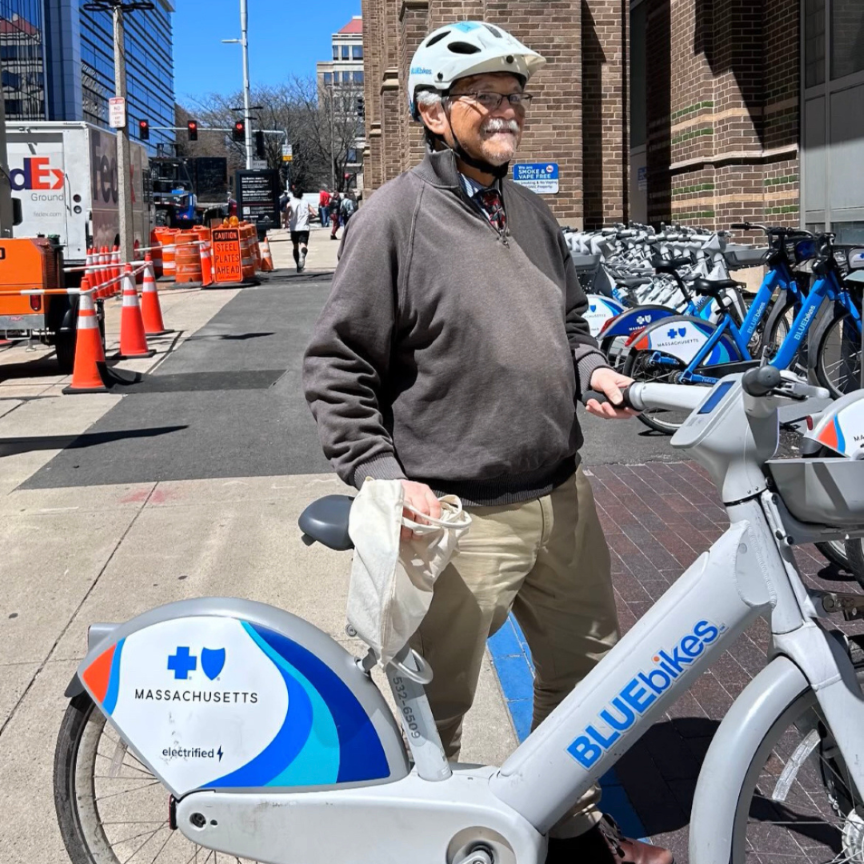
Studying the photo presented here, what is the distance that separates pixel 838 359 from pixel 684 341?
1.18 metres

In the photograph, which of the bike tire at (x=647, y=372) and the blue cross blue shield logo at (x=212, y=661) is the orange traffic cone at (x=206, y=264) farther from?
the blue cross blue shield logo at (x=212, y=661)

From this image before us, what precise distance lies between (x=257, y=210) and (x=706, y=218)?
21.1 m

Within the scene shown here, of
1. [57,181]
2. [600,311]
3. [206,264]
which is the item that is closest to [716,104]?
[600,311]

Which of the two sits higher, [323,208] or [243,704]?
[323,208]

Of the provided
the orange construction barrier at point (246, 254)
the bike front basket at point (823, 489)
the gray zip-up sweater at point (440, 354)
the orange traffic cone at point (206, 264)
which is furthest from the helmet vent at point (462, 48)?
the orange traffic cone at point (206, 264)

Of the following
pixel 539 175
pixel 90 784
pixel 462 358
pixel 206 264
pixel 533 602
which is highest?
pixel 539 175

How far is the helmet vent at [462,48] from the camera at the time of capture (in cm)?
249

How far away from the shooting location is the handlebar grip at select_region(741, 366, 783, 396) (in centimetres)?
196

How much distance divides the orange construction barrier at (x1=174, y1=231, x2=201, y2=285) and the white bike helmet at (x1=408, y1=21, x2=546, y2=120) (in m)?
19.6

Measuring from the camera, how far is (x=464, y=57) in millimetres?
2477

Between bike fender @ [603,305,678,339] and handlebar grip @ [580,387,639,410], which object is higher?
bike fender @ [603,305,678,339]

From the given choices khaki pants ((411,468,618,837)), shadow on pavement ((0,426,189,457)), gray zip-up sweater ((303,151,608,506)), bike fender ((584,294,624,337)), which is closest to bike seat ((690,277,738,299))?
bike fender ((584,294,624,337))

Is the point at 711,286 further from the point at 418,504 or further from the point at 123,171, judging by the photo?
the point at 123,171

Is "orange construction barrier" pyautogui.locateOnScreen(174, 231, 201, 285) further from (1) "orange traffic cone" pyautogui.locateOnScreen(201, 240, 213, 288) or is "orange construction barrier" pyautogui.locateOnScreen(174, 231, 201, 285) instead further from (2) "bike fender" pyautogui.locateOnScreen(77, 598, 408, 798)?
(2) "bike fender" pyautogui.locateOnScreen(77, 598, 408, 798)
